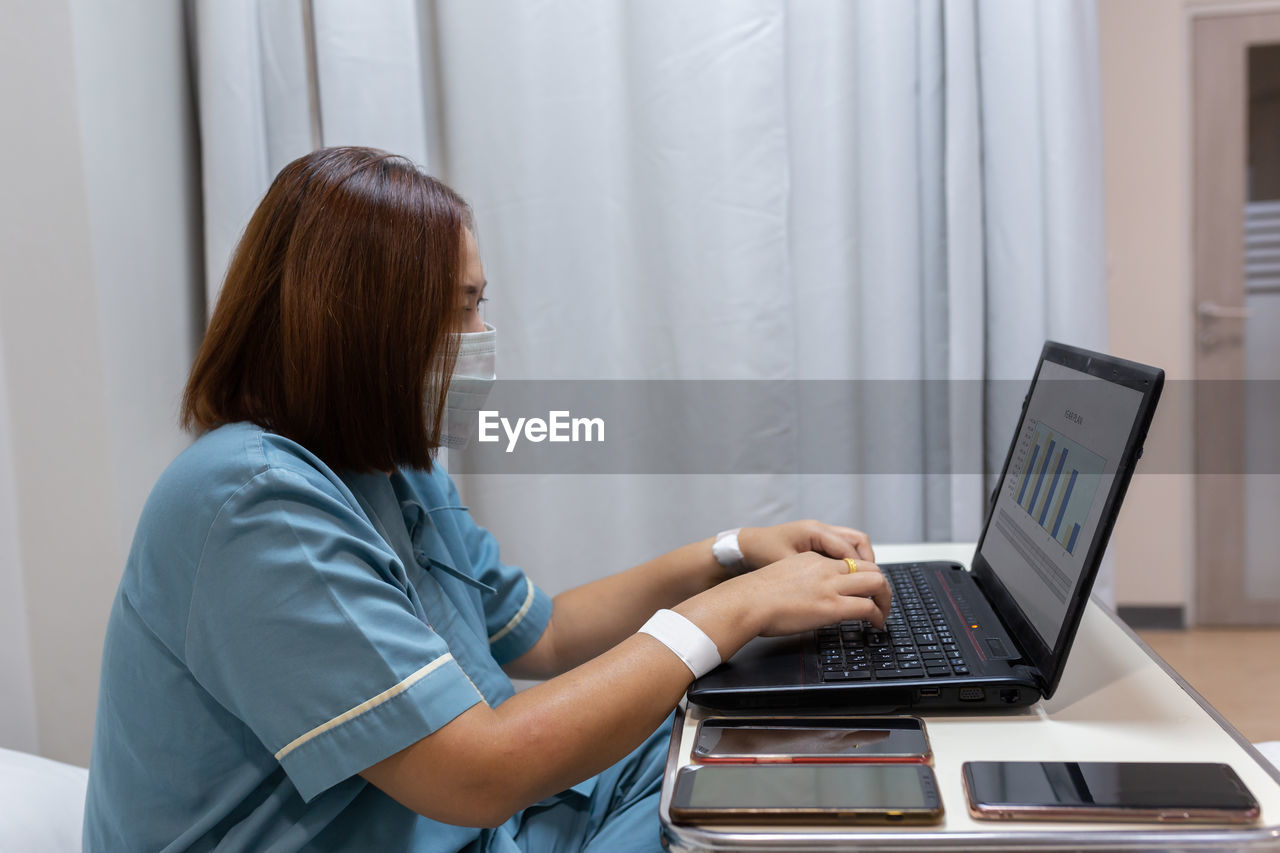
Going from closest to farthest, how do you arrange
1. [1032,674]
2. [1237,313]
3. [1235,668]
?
1. [1032,674]
2. [1235,668]
3. [1237,313]

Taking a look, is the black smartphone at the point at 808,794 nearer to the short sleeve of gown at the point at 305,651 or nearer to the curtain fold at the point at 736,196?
the short sleeve of gown at the point at 305,651

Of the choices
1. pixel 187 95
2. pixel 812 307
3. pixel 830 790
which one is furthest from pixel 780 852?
pixel 187 95

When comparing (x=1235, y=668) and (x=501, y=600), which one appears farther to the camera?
(x=1235, y=668)

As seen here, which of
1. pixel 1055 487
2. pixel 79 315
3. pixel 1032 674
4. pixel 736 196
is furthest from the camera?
pixel 736 196

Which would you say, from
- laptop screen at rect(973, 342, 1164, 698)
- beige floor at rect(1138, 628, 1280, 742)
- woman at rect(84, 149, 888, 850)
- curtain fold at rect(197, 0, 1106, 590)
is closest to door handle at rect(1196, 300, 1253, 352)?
beige floor at rect(1138, 628, 1280, 742)

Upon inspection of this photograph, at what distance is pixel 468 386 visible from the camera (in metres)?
1.01

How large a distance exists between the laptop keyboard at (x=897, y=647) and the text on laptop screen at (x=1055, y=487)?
8cm

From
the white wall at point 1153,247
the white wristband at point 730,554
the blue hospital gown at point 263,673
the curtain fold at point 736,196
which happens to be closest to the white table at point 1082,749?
the blue hospital gown at point 263,673

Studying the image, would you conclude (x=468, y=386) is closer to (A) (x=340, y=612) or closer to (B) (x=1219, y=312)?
(A) (x=340, y=612)

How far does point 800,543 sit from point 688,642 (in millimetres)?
343

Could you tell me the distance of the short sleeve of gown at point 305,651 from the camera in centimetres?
71

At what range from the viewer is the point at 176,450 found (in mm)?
1706

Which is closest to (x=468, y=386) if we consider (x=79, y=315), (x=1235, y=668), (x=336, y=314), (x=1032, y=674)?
(x=336, y=314)

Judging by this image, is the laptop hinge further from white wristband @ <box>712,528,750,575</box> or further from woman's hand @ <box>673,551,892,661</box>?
white wristband @ <box>712,528,750,575</box>
